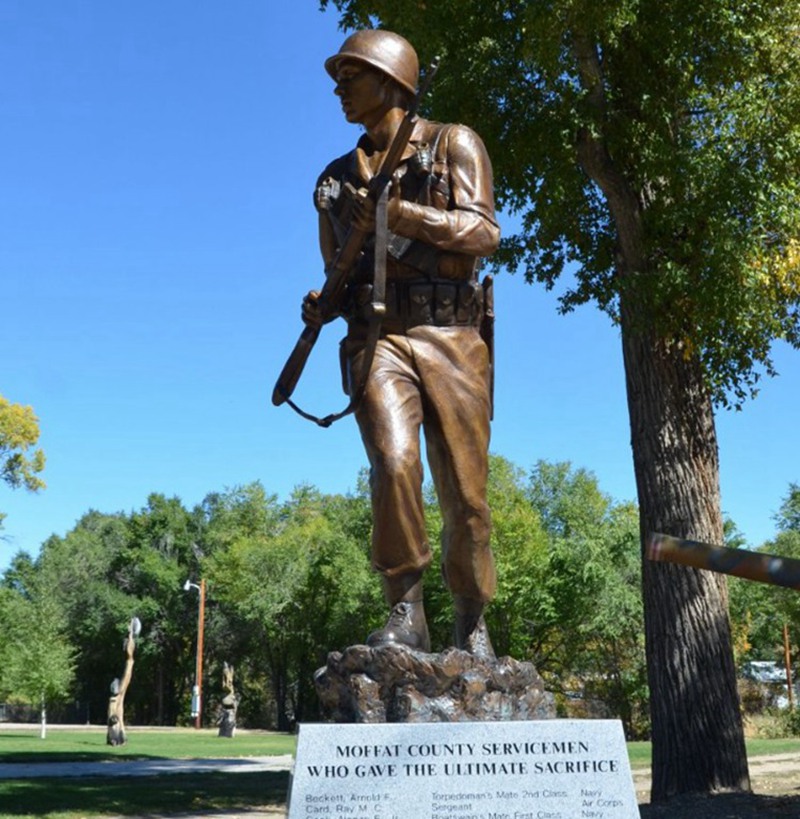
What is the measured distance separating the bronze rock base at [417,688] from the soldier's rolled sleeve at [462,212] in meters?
1.90

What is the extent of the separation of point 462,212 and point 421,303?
1.61 feet

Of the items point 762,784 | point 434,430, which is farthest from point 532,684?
point 762,784

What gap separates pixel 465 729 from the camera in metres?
4.42

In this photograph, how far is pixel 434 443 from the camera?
5.57 meters

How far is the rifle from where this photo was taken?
511 centimetres

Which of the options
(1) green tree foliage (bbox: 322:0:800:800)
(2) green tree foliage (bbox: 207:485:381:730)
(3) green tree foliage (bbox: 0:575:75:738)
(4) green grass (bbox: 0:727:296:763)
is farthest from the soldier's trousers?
(2) green tree foliage (bbox: 207:485:381:730)

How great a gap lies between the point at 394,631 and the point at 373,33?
2989 millimetres

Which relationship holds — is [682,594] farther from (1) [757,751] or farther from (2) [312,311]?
(1) [757,751]

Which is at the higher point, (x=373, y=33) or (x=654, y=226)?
(x=654, y=226)

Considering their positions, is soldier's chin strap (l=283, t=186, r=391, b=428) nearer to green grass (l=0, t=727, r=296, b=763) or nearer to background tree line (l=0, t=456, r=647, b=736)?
green grass (l=0, t=727, r=296, b=763)

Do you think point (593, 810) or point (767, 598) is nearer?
point (593, 810)

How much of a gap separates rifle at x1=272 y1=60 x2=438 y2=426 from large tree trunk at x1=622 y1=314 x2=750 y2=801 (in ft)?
22.0

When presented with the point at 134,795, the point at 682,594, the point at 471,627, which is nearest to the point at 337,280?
the point at 471,627

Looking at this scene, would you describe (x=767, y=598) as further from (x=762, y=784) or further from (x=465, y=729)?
(x=465, y=729)
